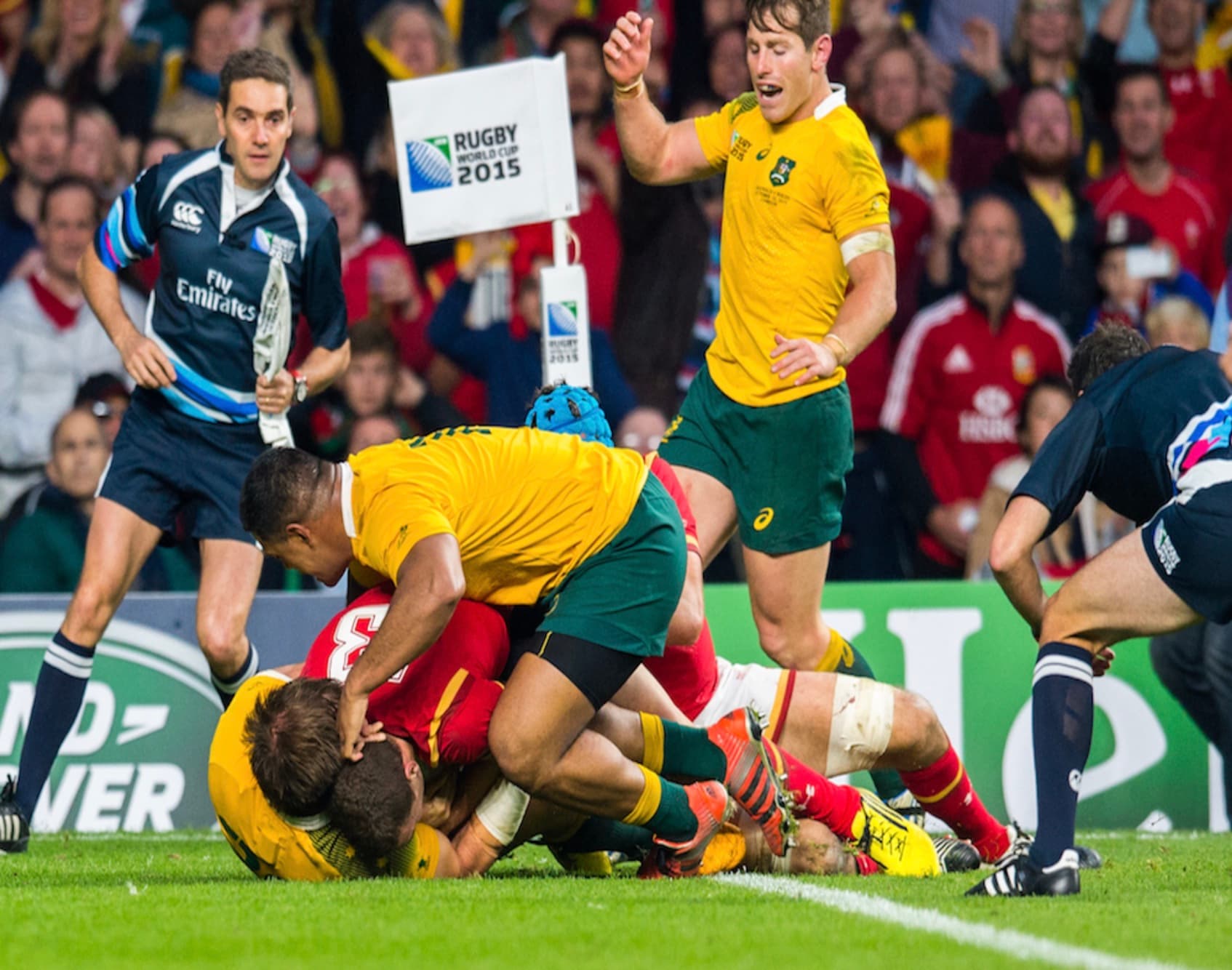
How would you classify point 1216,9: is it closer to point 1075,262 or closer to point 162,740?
point 1075,262

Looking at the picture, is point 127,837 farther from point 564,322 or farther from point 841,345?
point 841,345

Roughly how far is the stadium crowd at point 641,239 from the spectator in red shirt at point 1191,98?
78 mm

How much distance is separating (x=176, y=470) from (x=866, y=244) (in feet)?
8.64

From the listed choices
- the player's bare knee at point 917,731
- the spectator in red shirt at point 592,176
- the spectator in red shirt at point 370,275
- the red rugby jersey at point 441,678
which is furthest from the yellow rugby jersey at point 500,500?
the spectator in red shirt at point 592,176

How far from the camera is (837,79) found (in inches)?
388

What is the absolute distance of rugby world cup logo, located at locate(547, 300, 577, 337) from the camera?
7.48m

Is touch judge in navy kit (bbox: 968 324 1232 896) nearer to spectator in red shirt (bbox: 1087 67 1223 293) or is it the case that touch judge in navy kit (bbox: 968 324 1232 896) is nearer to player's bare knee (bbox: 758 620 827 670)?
player's bare knee (bbox: 758 620 827 670)

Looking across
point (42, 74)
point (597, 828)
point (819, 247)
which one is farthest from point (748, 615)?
point (42, 74)

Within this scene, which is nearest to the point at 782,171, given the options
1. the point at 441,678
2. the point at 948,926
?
the point at 441,678

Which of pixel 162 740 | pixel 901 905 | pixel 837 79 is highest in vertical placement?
pixel 837 79

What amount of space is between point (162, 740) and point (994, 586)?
11.7 ft

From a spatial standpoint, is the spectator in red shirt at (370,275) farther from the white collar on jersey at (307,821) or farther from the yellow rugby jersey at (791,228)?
the white collar on jersey at (307,821)

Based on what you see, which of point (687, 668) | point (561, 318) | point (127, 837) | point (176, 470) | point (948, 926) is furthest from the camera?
point (561, 318)

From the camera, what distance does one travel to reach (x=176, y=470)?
22.1 ft
